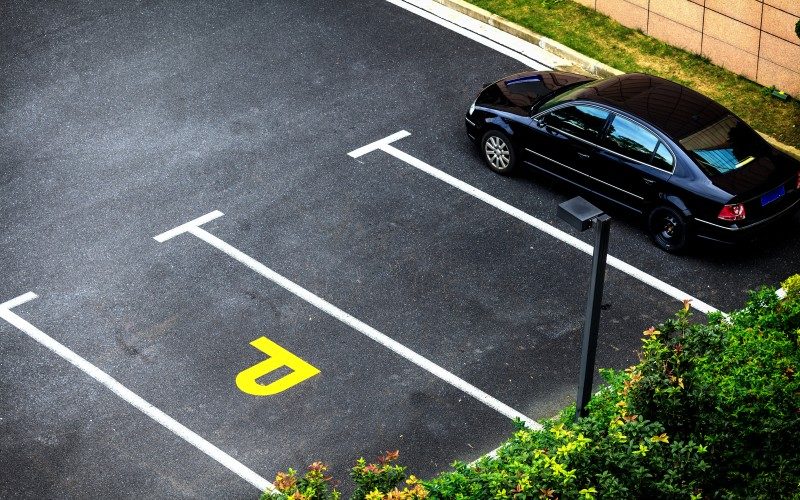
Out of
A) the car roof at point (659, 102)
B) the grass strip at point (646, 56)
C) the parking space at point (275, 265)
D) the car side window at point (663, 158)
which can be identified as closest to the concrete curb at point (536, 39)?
the grass strip at point (646, 56)

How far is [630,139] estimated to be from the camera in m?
15.2

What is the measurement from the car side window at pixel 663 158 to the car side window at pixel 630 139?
0.07 metres

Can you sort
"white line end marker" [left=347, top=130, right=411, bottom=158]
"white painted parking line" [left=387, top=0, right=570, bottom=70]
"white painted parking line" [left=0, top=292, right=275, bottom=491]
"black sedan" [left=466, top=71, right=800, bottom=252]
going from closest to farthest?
"white painted parking line" [left=0, top=292, right=275, bottom=491]
"black sedan" [left=466, top=71, right=800, bottom=252]
"white line end marker" [left=347, top=130, right=411, bottom=158]
"white painted parking line" [left=387, top=0, right=570, bottom=70]

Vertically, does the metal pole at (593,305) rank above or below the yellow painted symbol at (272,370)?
above

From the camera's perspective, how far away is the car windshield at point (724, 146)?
14922 mm

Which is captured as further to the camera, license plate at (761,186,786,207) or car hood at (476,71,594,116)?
car hood at (476,71,594,116)

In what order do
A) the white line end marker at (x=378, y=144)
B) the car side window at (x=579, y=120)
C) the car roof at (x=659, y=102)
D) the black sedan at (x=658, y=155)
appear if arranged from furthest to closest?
the white line end marker at (x=378, y=144) → the car side window at (x=579, y=120) → the car roof at (x=659, y=102) → the black sedan at (x=658, y=155)

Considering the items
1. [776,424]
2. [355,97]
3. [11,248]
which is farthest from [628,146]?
[11,248]

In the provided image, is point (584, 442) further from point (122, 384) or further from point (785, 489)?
point (122, 384)

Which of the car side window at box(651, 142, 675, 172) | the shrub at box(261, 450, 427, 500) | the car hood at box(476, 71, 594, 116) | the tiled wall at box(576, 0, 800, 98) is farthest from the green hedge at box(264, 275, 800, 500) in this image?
the tiled wall at box(576, 0, 800, 98)

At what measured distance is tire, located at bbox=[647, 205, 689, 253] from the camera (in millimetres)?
14961

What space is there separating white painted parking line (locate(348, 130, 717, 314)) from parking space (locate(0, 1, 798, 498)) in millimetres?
76

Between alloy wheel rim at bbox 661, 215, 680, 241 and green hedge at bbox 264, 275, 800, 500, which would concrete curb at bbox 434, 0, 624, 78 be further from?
green hedge at bbox 264, 275, 800, 500

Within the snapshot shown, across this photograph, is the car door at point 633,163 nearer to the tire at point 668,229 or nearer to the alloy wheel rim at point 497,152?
the tire at point 668,229
